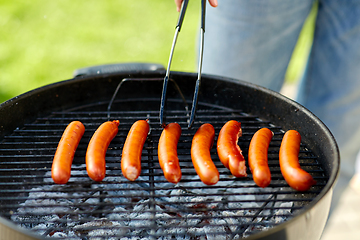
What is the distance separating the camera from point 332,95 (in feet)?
10.1

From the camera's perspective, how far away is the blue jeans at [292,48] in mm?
2775

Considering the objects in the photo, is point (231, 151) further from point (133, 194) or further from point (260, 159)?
point (133, 194)

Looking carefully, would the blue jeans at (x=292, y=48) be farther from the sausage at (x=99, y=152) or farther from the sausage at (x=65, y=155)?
the sausage at (x=65, y=155)

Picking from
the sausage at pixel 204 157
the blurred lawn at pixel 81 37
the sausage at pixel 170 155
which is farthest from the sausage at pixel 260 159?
the blurred lawn at pixel 81 37

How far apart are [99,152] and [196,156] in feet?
1.72

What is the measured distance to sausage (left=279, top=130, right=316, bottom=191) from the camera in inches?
64.1

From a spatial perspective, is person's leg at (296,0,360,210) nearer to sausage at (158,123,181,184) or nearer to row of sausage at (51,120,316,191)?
row of sausage at (51,120,316,191)

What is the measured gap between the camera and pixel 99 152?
1.79 meters

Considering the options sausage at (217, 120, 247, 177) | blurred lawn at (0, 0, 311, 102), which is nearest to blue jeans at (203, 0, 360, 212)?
sausage at (217, 120, 247, 177)

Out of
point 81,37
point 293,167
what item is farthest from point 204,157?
point 81,37

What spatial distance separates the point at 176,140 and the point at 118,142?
0.68 m

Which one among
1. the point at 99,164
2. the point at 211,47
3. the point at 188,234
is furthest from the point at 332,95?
the point at 99,164

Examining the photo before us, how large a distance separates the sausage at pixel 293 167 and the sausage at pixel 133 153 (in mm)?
763

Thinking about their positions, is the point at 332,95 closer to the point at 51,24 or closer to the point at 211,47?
the point at 211,47
